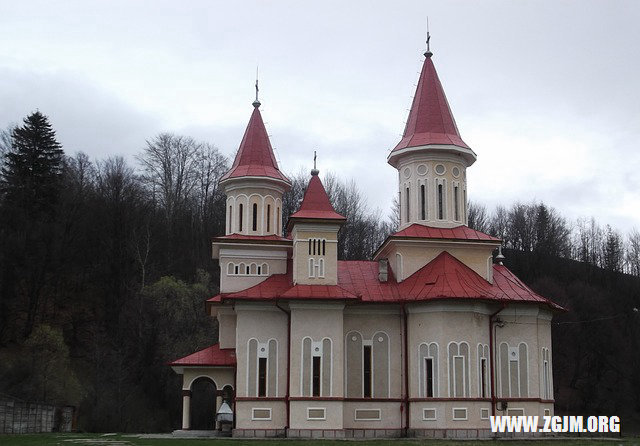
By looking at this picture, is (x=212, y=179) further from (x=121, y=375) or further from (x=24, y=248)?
(x=121, y=375)

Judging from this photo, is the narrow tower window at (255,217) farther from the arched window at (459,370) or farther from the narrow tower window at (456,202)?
the arched window at (459,370)

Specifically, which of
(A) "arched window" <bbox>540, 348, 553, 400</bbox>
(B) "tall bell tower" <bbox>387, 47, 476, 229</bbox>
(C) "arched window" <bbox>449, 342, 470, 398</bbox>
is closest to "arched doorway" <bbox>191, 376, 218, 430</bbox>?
(B) "tall bell tower" <bbox>387, 47, 476, 229</bbox>

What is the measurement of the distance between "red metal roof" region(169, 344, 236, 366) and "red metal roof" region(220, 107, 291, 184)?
8415 mm

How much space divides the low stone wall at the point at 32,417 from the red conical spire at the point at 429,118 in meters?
19.4

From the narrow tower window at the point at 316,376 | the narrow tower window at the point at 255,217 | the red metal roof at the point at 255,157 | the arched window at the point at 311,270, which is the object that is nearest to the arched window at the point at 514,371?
the narrow tower window at the point at 316,376

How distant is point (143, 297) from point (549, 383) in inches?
1138

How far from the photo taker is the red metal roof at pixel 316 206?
34.1 m

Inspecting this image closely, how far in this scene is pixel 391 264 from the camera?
3678 centimetres

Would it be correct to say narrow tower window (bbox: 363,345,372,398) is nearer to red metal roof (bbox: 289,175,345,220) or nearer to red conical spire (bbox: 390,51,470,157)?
red metal roof (bbox: 289,175,345,220)

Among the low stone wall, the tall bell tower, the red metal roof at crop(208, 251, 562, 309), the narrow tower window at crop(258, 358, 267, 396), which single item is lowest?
the low stone wall

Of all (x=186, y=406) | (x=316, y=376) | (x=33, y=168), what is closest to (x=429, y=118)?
(x=316, y=376)

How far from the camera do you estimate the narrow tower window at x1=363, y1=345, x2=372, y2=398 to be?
33469mm

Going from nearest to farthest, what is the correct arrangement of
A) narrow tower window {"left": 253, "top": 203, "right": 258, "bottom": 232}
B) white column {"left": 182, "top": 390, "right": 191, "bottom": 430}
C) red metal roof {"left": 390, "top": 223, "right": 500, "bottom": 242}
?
white column {"left": 182, "top": 390, "right": 191, "bottom": 430} < red metal roof {"left": 390, "top": 223, "right": 500, "bottom": 242} < narrow tower window {"left": 253, "top": 203, "right": 258, "bottom": 232}

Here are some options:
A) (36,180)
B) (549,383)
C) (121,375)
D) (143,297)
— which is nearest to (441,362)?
(549,383)
